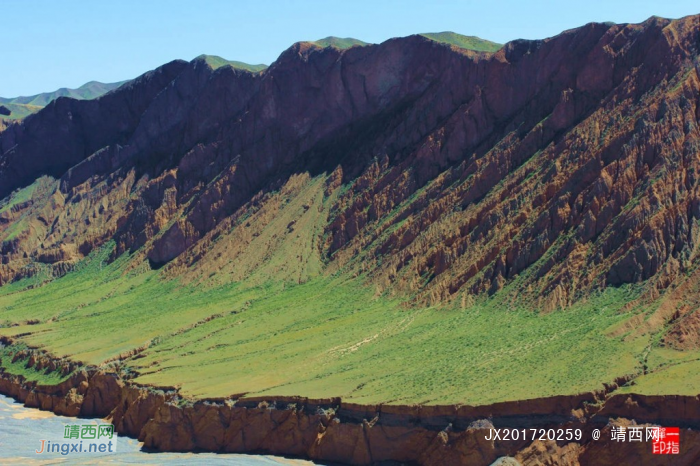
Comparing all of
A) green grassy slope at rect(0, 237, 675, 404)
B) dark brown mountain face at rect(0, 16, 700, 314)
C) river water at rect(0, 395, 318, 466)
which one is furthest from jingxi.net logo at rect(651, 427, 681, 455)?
dark brown mountain face at rect(0, 16, 700, 314)

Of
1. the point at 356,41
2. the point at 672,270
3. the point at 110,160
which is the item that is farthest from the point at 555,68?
the point at 110,160

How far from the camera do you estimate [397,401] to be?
244ft

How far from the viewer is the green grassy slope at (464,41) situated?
444 ft

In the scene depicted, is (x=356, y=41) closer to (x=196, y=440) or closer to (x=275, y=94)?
(x=275, y=94)

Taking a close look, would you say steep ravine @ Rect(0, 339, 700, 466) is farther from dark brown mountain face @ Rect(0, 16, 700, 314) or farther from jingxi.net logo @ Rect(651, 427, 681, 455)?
dark brown mountain face @ Rect(0, 16, 700, 314)

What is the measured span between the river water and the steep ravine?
1.63 meters

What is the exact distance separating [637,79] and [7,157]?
114 m

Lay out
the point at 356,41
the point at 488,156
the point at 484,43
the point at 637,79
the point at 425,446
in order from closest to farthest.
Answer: the point at 425,446 → the point at 637,79 → the point at 488,156 → the point at 484,43 → the point at 356,41

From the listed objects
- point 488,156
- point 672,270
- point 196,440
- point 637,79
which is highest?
point 637,79

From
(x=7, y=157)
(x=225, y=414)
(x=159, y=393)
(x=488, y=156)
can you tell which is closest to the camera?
(x=225, y=414)

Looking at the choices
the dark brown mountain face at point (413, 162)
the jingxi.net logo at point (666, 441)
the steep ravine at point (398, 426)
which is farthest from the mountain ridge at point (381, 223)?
the jingxi.net logo at point (666, 441)

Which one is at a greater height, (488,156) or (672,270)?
(488,156)

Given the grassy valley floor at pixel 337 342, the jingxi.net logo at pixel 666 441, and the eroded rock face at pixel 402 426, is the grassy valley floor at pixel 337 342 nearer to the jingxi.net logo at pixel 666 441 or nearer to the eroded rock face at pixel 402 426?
the eroded rock face at pixel 402 426

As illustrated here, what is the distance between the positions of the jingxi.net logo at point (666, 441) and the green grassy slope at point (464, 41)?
76.6 metres
